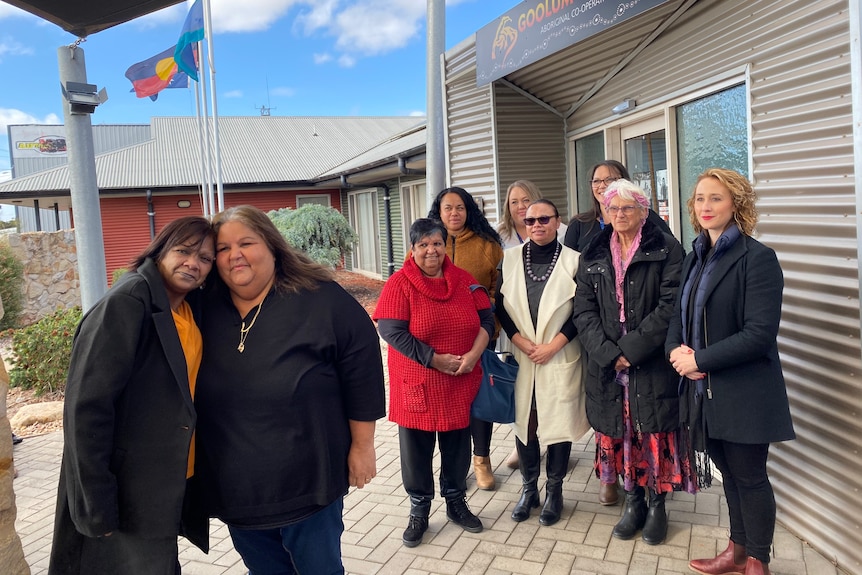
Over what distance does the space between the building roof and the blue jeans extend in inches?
552

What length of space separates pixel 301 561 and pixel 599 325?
183 cm

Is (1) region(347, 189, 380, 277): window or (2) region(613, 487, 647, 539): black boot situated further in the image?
(1) region(347, 189, 380, 277): window

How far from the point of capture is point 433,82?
655 cm

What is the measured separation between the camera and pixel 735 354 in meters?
2.68

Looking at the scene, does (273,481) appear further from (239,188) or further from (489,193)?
(239,188)

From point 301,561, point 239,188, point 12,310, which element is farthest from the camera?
point 239,188

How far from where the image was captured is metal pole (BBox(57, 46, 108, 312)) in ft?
14.2

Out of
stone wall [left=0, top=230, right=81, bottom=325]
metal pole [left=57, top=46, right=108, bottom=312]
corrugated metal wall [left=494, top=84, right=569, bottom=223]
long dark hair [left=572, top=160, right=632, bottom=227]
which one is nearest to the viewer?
long dark hair [left=572, top=160, right=632, bottom=227]

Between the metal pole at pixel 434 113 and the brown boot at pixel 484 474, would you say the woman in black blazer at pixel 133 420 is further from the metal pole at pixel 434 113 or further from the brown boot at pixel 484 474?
the metal pole at pixel 434 113

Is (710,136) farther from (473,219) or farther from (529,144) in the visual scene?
(529,144)

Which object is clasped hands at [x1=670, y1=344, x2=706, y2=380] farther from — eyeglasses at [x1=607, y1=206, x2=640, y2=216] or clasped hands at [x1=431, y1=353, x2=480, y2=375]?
clasped hands at [x1=431, y1=353, x2=480, y2=375]

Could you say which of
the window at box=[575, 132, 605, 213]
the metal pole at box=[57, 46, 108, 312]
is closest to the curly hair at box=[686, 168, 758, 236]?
the window at box=[575, 132, 605, 213]

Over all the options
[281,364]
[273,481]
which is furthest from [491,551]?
[281,364]

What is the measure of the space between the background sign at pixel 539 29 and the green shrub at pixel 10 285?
1050 cm
